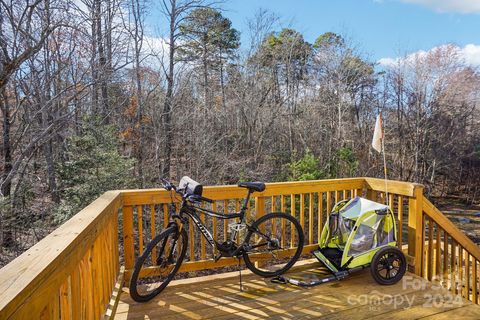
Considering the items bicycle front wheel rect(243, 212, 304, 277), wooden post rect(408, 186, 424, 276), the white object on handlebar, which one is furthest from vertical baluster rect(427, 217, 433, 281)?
the white object on handlebar

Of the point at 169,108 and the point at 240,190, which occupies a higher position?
the point at 169,108

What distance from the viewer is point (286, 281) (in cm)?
283

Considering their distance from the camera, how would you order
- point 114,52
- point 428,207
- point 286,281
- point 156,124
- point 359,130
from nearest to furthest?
point 286,281 < point 428,207 < point 114,52 < point 156,124 < point 359,130

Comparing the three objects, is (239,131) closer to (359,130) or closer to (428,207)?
(359,130)

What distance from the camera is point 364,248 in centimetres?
285

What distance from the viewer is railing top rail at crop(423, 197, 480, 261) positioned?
3.28m

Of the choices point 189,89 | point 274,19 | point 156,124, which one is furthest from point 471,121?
point 156,124

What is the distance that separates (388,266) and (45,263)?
2844mm

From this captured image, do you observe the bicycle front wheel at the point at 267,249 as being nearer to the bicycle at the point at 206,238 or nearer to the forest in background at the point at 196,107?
the bicycle at the point at 206,238

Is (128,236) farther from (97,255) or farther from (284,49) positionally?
(284,49)

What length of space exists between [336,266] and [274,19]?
36.4ft

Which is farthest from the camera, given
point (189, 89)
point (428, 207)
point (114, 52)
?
point (189, 89)

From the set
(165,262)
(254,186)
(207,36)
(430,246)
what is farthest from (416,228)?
(207,36)

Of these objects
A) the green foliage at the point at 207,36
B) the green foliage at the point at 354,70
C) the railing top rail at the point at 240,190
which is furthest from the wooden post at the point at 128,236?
the green foliage at the point at 354,70
